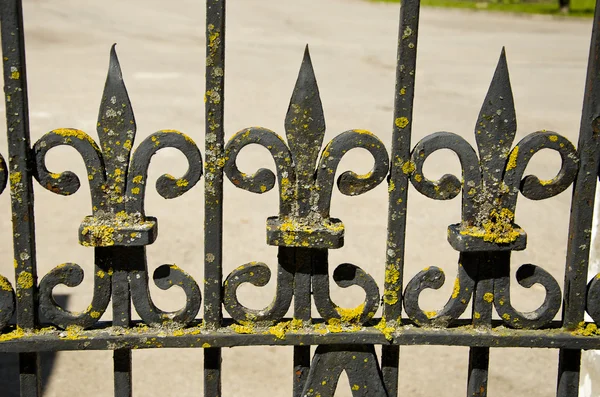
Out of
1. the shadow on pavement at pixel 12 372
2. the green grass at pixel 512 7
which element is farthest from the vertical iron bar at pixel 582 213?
the green grass at pixel 512 7

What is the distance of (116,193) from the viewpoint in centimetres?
195

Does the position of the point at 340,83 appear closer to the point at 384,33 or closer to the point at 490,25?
the point at 384,33

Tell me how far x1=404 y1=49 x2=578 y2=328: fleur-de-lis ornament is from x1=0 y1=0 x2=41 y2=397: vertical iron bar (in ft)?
3.13

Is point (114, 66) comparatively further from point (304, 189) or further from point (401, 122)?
point (401, 122)

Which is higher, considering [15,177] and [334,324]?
[15,177]

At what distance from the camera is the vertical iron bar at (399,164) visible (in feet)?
6.21

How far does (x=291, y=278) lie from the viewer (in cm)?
207

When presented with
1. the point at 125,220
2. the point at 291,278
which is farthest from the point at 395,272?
the point at 125,220

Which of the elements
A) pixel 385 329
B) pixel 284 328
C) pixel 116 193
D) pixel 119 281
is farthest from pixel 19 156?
pixel 385 329

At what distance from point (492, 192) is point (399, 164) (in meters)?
0.25

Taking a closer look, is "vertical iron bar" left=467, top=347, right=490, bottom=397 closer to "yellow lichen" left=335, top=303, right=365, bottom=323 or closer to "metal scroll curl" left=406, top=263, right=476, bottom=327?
"metal scroll curl" left=406, top=263, right=476, bottom=327

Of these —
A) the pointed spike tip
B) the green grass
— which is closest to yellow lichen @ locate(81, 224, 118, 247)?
the pointed spike tip

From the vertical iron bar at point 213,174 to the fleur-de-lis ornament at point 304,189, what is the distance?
0.03 metres

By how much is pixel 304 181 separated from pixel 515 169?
1.76ft
